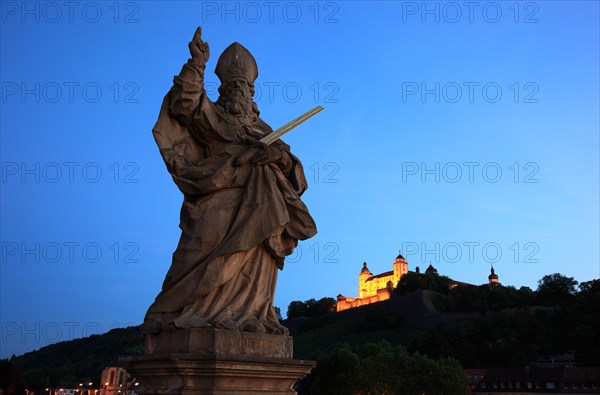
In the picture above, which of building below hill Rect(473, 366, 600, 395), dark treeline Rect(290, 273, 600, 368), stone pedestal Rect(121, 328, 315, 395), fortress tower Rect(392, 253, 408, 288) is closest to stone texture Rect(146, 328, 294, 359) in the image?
stone pedestal Rect(121, 328, 315, 395)

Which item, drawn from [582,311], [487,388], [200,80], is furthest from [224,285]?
[582,311]

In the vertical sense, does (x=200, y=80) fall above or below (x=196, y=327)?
above

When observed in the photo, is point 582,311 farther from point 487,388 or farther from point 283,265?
point 283,265

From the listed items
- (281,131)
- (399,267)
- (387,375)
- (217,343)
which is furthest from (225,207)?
(399,267)

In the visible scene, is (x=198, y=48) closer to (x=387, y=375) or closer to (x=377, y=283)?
(x=387, y=375)

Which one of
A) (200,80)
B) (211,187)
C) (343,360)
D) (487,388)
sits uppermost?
(200,80)

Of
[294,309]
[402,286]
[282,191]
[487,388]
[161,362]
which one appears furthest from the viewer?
[294,309]

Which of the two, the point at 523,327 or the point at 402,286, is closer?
the point at 523,327
